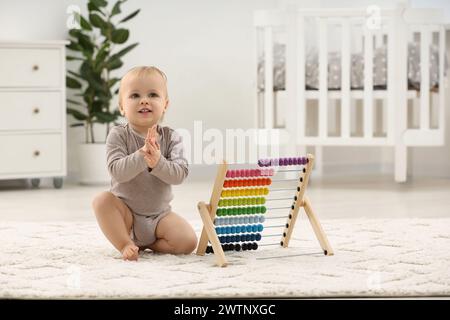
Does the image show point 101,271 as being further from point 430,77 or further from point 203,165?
point 203,165

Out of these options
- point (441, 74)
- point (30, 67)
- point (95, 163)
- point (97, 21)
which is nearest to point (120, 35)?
point (97, 21)

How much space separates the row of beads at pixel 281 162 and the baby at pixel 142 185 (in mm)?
171

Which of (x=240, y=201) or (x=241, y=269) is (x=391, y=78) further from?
(x=241, y=269)

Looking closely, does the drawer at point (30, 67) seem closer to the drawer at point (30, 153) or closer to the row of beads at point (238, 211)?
the drawer at point (30, 153)

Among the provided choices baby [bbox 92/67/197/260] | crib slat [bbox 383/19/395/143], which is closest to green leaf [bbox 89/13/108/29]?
crib slat [bbox 383/19/395/143]

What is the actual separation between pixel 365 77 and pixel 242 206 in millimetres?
2005

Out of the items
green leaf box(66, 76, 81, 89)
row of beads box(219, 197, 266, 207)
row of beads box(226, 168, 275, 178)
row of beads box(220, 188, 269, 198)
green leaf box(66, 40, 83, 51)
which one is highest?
green leaf box(66, 40, 83, 51)

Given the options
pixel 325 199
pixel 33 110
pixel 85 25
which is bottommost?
pixel 325 199

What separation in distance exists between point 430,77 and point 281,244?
6.59 ft

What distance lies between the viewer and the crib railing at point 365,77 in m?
3.86

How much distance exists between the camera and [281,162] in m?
1.99

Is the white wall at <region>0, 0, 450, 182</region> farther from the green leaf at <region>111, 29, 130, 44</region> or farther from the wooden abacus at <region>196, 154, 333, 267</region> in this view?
the wooden abacus at <region>196, 154, 333, 267</region>

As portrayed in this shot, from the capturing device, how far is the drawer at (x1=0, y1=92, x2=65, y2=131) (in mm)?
3744

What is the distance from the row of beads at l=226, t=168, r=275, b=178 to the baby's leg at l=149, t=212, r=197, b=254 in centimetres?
17
